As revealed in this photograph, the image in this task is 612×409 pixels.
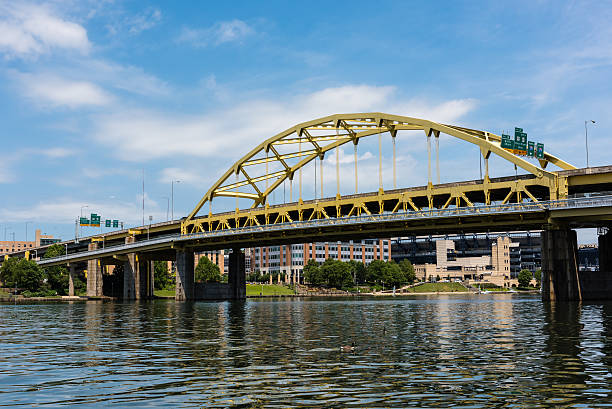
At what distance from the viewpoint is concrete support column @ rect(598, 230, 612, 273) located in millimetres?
89688

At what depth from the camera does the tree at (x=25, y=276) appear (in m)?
149

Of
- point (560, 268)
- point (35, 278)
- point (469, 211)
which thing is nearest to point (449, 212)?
point (469, 211)

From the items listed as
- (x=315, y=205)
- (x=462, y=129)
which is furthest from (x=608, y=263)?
(x=315, y=205)

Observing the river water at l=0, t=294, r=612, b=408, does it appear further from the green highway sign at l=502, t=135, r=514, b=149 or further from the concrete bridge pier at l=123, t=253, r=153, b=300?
the concrete bridge pier at l=123, t=253, r=153, b=300

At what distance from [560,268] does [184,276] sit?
258 ft

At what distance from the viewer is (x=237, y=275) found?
14400cm

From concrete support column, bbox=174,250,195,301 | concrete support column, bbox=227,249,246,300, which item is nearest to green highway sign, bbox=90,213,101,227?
concrete support column, bbox=227,249,246,300

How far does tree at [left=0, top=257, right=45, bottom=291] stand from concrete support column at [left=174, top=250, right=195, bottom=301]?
136 feet

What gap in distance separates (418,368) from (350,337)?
13200 mm

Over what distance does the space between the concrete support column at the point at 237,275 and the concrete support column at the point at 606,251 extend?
250 feet

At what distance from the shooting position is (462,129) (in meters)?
95.5

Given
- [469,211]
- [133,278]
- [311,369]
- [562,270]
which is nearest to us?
[311,369]

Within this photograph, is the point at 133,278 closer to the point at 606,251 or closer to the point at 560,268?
the point at 560,268

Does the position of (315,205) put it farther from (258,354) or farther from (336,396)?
(336,396)
